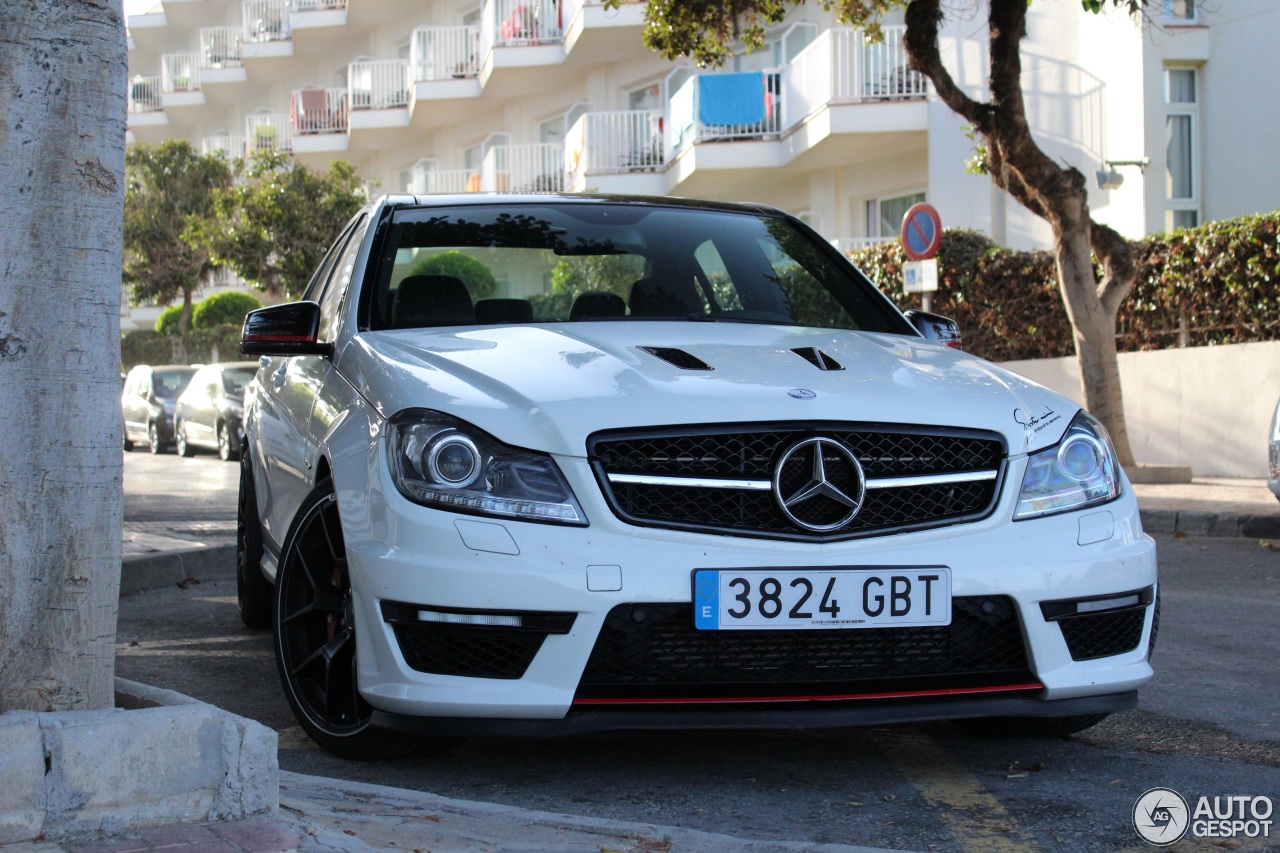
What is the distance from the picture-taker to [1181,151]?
62.6 feet

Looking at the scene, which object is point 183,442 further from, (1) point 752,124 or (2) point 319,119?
(2) point 319,119

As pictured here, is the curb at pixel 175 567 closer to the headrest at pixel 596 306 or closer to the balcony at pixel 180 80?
the headrest at pixel 596 306

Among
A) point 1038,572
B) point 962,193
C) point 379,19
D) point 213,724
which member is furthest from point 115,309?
point 379,19

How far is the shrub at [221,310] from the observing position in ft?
155

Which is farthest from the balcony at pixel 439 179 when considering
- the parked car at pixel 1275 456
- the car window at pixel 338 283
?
the car window at pixel 338 283

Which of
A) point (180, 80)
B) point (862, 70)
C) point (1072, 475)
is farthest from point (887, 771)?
point (180, 80)

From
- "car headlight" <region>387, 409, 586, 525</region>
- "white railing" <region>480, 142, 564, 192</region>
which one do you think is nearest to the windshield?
"car headlight" <region>387, 409, 586, 525</region>

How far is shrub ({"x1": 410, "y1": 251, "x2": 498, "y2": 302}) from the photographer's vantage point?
4984 mm

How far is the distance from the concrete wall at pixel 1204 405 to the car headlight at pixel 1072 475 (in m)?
11.8

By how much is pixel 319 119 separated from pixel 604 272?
40612 millimetres

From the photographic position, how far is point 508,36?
3341 centimetres

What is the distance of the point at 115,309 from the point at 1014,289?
53.9 feet

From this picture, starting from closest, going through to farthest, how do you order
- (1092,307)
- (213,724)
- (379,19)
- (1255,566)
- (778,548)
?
1. (213,724)
2. (778,548)
3. (1255,566)
4. (1092,307)
5. (379,19)

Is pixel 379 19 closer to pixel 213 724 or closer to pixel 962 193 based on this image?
pixel 962 193
